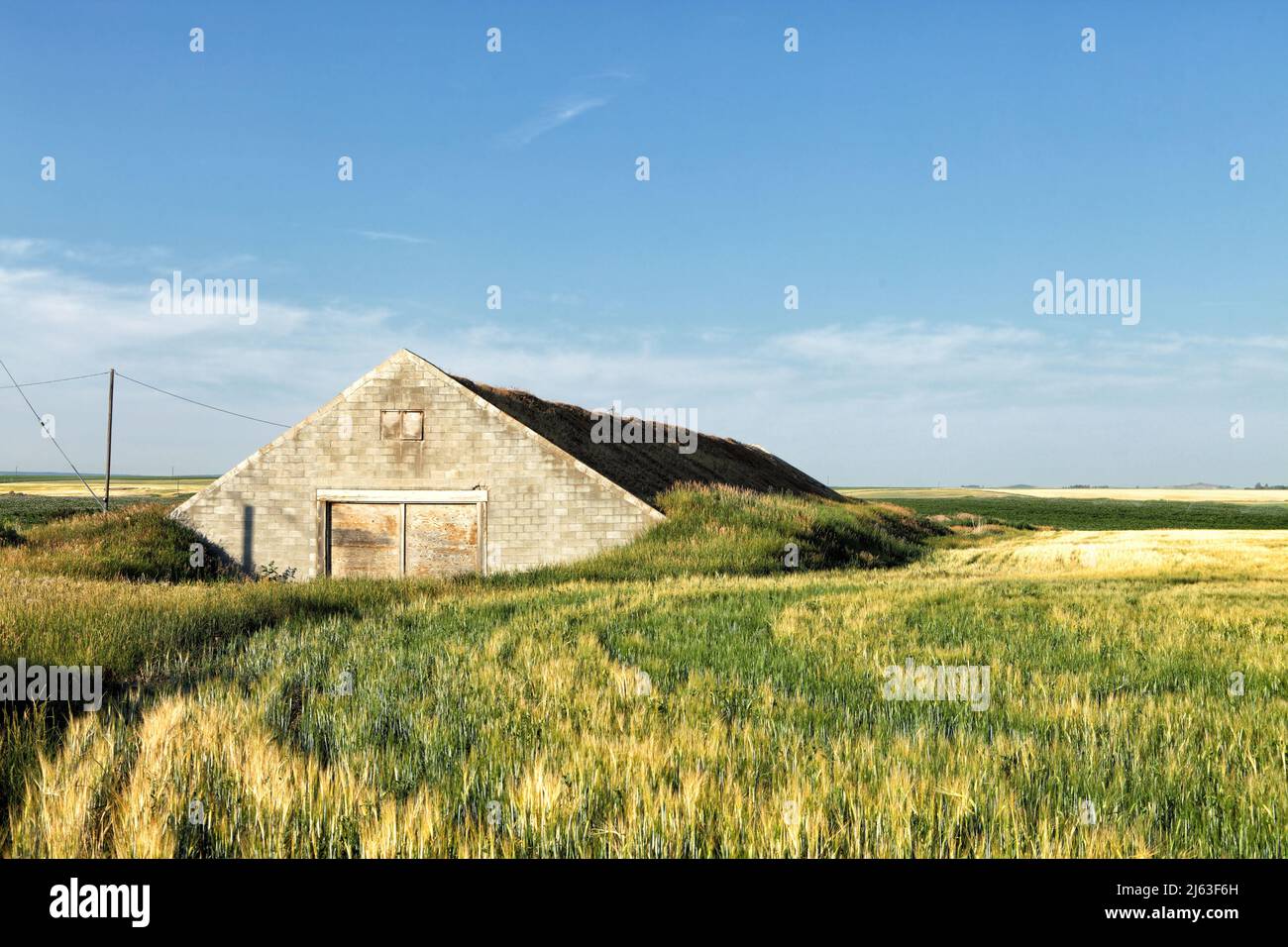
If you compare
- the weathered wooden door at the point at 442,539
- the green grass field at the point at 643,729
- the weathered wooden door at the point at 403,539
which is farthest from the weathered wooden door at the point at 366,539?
the green grass field at the point at 643,729

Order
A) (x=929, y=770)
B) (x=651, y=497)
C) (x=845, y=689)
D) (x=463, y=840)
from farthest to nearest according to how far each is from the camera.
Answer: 1. (x=651, y=497)
2. (x=845, y=689)
3. (x=929, y=770)
4. (x=463, y=840)

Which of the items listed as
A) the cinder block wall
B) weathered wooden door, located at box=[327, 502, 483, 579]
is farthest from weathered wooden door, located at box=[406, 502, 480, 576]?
the cinder block wall

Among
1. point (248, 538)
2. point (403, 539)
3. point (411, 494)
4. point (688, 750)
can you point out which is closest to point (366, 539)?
point (403, 539)

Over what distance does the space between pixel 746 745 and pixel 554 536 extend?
17276 millimetres

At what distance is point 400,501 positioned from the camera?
2292 cm

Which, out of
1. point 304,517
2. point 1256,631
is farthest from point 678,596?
point 304,517
